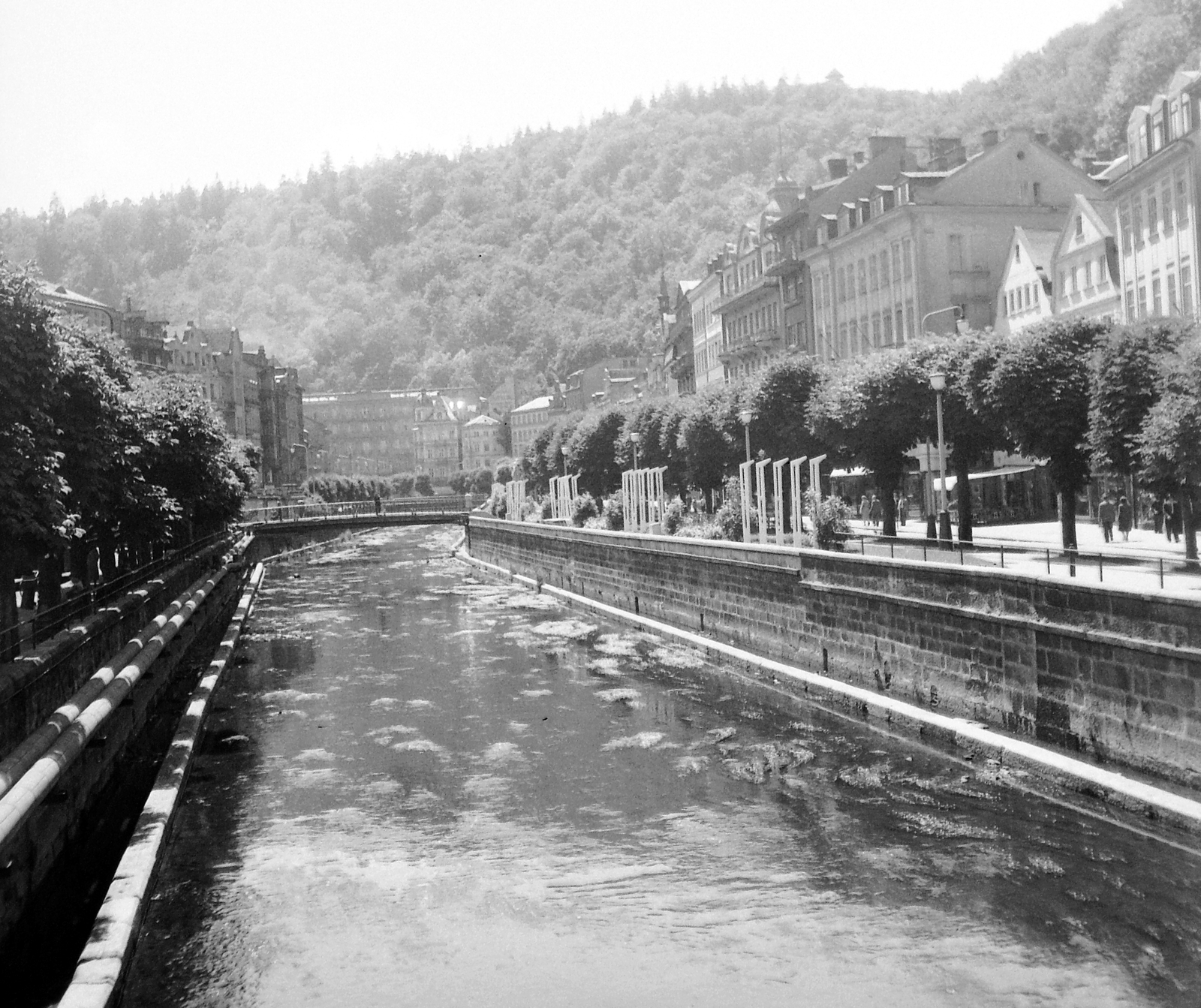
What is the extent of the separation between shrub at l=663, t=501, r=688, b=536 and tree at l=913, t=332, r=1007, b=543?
10.1 meters

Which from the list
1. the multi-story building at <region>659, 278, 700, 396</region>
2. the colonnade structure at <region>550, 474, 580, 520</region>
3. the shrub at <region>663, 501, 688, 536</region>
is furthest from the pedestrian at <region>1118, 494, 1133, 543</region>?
the multi-story building at <region>659, 278, 700, 396</region>

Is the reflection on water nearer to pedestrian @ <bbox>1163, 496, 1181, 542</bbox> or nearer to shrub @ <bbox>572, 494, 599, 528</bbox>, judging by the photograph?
pedestrian @ <bbox>1163, 496, 1181, 542</bbox>

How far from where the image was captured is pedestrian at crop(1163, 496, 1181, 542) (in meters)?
42.5

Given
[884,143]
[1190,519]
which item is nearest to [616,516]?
[884,143]

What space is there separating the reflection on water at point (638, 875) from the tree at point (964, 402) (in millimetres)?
18935

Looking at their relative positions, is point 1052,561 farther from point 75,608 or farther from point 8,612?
point 8,612

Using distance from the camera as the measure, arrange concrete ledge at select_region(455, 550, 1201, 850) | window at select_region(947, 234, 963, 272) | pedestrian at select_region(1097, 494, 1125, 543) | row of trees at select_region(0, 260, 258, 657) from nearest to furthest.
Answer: concrete ledge at select_region(455, 550, 1201, 850), row of trees at select_region(0, 260, 258, 657), pedestrian at select_region(1097, 494, 1125, 543), window at select_region(947, 234, 963, 272)

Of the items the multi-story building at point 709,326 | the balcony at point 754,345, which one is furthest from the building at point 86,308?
the multi-story building at point 709,326

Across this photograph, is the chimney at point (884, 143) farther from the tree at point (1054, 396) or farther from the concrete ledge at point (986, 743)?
the concrete ledge at point (986, 743)

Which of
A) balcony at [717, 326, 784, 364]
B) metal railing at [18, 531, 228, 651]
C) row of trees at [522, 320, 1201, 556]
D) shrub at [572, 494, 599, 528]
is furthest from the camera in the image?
balcony at [717, 326, 784, 364]

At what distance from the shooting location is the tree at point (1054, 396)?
132 ft

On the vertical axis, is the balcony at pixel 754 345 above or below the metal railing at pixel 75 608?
above

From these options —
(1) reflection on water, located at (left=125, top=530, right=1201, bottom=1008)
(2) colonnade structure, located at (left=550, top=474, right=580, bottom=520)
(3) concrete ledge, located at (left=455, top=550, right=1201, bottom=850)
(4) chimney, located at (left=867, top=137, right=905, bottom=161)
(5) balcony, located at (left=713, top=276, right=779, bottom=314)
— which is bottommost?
(1) reflection on water, located at (left=125, top=530, right=1201, bottom=1008)

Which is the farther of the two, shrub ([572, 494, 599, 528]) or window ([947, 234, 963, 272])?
shrub ([572, 494, 599, 528])
